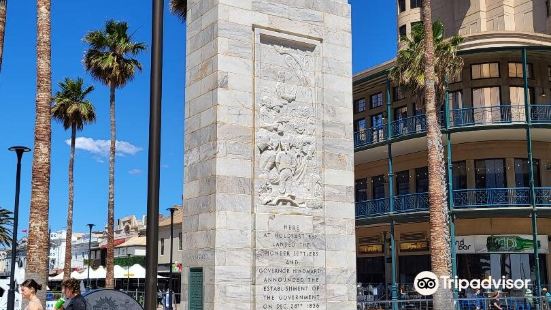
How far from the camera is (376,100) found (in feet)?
128

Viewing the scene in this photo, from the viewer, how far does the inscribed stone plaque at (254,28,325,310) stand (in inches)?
508

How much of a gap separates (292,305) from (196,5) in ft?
21.7

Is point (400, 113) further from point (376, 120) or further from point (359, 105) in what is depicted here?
point (359, 105)

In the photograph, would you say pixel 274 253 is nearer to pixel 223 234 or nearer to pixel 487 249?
pixel 223 234

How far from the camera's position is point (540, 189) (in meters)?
30.6

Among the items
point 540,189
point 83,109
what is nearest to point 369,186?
point 540,189

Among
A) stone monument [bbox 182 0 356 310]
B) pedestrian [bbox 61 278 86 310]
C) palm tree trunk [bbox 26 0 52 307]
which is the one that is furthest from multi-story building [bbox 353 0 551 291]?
pedestrian [bbox 61 278 86 310]

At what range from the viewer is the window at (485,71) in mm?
33219

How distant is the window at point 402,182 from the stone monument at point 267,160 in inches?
881

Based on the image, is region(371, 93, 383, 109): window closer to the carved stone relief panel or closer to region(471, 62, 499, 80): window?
region(471, 62, 499, 80): window

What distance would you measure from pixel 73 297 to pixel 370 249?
32.2 metres

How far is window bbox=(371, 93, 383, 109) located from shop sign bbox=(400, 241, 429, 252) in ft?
27.2

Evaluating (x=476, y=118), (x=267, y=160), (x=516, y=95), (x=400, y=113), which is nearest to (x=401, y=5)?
(x=400, y=113)

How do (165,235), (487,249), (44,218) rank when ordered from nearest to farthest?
(44,218) → (487,249) → (165,235)
